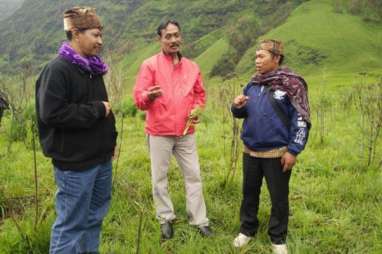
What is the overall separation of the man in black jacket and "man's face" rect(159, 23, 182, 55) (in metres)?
0.96

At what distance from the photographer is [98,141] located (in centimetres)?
294

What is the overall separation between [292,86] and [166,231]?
5.99 feet

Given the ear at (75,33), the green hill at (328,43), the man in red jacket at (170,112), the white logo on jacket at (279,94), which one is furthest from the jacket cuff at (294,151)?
the green hill at (328,43)

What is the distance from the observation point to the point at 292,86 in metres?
3.44

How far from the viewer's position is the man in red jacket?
378 centimetres

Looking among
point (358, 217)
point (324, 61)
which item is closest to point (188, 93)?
point (358, 217)

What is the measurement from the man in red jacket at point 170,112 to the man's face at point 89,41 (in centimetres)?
84

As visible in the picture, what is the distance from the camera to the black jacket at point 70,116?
2.65 metres

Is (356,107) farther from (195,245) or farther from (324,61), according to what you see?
(324,61)

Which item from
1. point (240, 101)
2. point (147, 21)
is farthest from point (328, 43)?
point (147, 21)

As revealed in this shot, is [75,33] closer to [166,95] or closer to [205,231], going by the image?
[166,95]

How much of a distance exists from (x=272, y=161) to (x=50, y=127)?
1.86 meters

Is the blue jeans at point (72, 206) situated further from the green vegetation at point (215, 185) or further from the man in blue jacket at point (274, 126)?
the man in blue jacket at point (274, 126)

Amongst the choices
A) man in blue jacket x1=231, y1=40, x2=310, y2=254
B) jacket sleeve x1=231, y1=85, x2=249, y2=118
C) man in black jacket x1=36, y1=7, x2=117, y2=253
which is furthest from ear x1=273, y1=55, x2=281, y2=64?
man in black jacket x1=36, y1=7, x2=117, y2=253
